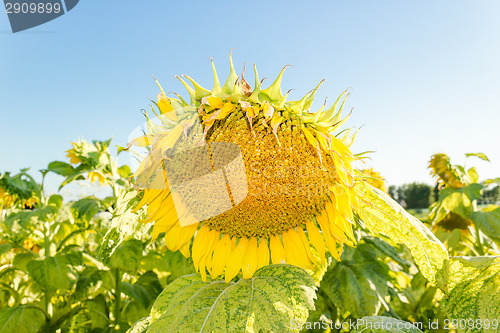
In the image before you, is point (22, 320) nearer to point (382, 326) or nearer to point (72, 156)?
point (72, 156)

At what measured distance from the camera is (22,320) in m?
3.25

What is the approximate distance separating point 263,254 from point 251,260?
0.05m

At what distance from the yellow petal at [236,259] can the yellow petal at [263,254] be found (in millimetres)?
61

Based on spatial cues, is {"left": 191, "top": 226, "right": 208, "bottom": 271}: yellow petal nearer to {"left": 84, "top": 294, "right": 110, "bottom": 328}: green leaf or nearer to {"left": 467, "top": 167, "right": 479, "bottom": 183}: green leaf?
{"left": 84, "top": 294, "right": 110, "bottom": 328}: green leaf

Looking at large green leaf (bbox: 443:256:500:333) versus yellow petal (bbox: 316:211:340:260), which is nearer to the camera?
large green leaf (bbox: 443:256:500:333)

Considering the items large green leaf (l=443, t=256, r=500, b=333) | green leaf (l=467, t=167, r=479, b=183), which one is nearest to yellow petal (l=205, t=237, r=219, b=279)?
large green leaf (l=443, t=256, r=500, b=333)

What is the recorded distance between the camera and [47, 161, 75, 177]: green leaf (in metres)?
4.01

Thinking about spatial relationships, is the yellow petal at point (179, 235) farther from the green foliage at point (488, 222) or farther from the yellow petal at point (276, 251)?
the green foliage at point (488, 222)

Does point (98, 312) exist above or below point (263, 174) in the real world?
below

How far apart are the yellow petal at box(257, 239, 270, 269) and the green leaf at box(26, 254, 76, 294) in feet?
8.42

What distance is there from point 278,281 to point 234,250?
31cm

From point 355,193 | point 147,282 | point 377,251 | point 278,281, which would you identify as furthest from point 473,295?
point 147,282

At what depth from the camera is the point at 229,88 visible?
1173 mm

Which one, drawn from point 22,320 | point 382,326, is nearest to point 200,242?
point 382,326
